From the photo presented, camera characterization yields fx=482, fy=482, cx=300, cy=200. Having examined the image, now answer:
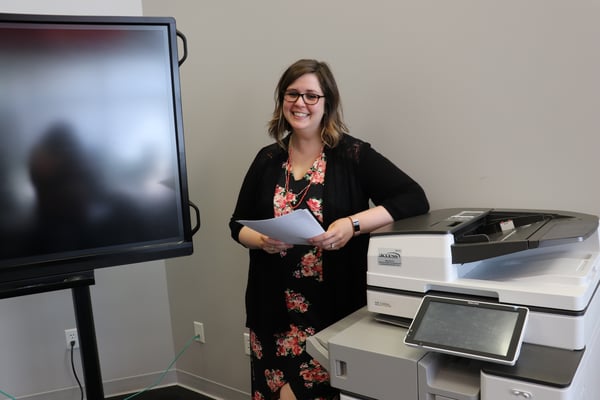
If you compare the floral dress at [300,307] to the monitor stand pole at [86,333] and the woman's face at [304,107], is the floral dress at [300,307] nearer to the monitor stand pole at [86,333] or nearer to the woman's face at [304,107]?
the woman's face at [304,107]

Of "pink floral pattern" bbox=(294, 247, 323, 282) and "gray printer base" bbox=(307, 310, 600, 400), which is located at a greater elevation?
"pink floral pattern" bbox=(294, 247, 323, 282)

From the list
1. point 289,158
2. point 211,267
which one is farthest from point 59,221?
point 211,267

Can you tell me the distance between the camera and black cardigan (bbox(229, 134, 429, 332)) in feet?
5.03

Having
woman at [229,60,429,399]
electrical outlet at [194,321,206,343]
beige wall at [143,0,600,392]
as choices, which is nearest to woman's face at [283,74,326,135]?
woman at [229,60,429,399]

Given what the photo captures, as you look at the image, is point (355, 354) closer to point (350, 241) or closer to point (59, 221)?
point (350, 241)

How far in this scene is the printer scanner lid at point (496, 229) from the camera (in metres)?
1.11

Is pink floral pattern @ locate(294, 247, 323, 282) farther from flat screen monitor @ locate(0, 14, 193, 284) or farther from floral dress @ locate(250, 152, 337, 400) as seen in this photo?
flat screen monitor @ locate(0, 14, 193, 284)

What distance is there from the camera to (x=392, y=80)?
1757mm

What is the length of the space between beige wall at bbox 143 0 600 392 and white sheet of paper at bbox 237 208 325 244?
2.04 feet

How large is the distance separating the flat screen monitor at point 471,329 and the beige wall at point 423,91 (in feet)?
2.10

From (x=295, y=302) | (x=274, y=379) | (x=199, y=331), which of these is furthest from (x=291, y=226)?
(x=199, y=331)

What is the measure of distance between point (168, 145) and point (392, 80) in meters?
0.83

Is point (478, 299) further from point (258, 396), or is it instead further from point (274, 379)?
point (258, 396)

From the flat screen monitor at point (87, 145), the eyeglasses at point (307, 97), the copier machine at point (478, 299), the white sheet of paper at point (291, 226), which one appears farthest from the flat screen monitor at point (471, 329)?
the flat screen monitor at point (87, 145)
